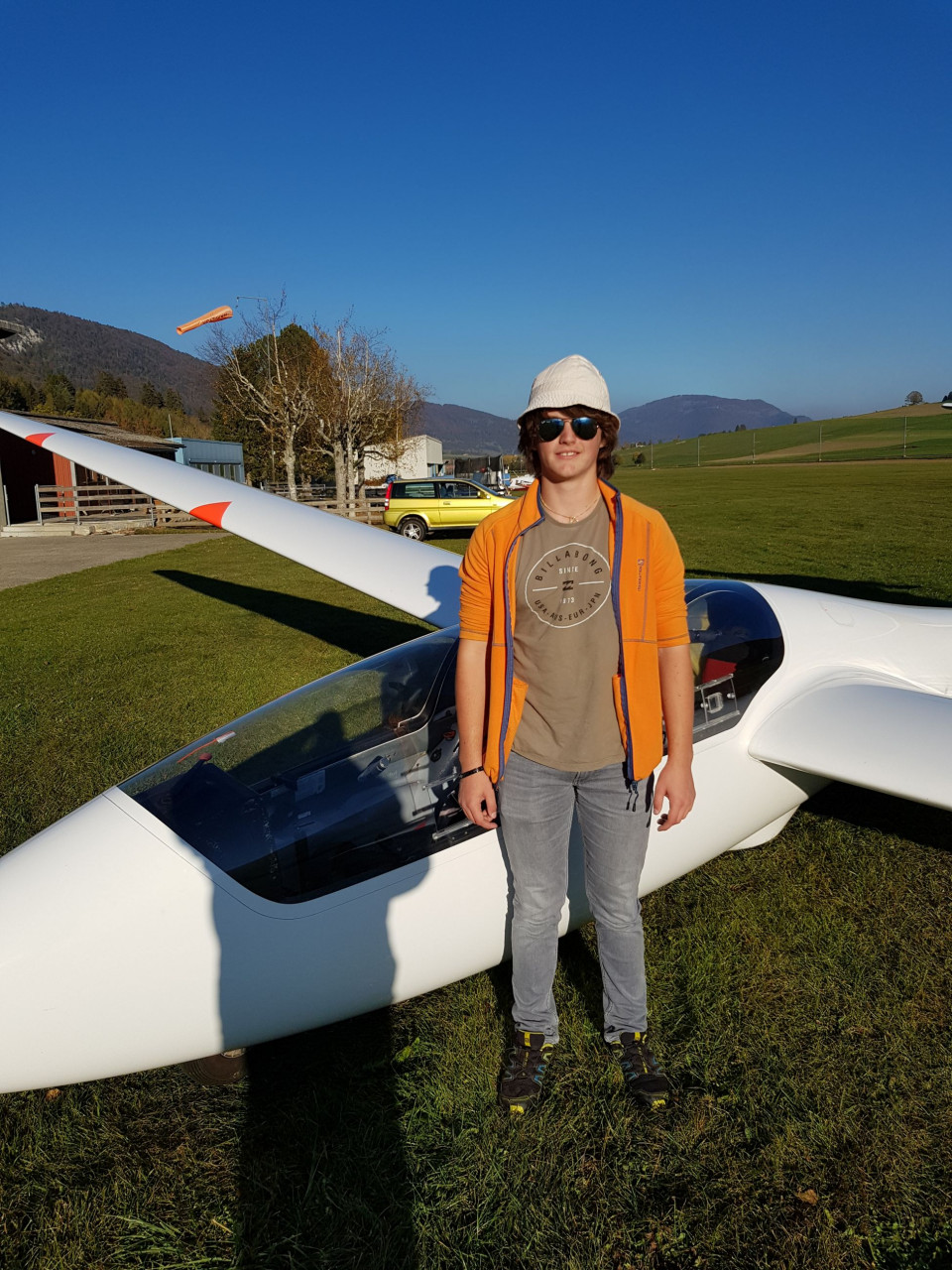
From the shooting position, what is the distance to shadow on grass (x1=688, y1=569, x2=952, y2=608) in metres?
10.9

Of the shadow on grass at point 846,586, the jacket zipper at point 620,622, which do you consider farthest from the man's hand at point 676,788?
the shadow on grass at point 846,586

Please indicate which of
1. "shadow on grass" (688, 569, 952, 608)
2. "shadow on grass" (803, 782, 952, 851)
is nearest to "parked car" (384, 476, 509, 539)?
"shadow on grass" (688, 569, 952, 608)

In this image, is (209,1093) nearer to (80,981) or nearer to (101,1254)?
(101,1254)

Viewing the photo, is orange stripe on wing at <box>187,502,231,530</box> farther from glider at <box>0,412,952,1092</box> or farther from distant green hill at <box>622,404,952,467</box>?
distant green hill at <box>622,404,952,467</box>

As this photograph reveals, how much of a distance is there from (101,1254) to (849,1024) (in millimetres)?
2635

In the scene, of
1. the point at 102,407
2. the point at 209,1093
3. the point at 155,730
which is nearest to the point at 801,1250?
the point at 209,1093

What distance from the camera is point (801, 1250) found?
2094mm

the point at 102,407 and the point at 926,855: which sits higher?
the point at 102,407

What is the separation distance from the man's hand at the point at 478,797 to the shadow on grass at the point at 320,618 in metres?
6.08

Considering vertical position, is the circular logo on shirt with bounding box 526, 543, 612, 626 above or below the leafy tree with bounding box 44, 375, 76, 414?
below

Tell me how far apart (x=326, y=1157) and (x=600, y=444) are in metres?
2.40

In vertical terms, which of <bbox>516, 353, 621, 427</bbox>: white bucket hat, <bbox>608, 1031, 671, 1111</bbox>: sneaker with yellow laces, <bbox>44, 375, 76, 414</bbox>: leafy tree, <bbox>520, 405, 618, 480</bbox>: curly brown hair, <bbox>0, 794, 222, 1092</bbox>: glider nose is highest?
<bbox>44, 375, 76, 414</bbox>: leafy tree

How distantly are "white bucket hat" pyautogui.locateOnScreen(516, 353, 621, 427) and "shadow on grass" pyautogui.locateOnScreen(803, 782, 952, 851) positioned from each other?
311cm

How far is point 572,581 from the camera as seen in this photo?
214 centimetres
